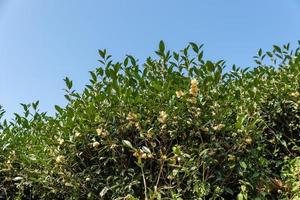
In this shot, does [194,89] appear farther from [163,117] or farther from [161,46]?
[161,46]

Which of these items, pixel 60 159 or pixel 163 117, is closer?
pixel 163 117

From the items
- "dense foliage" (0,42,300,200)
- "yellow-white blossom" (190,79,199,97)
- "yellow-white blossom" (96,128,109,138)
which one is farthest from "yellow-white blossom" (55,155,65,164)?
"yellow-white blossom" (190,79,199,97)

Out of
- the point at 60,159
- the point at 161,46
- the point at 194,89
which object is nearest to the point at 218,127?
the point at 194,89

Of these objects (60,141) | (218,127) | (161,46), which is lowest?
(218,127)

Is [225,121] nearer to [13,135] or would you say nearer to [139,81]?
[139,81]

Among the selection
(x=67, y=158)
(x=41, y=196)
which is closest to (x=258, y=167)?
(x=67, y=158)

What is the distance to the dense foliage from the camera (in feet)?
12.9

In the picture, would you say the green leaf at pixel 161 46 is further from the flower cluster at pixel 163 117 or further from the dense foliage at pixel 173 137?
the flower cluster at pixel 163 117

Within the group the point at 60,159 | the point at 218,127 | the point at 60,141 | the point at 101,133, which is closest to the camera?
the point at 218,127

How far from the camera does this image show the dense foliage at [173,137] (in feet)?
12.9

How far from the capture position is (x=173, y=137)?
13.2 ft

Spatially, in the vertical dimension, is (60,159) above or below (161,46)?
below

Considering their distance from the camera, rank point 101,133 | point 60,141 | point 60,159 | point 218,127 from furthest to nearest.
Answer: point 60,141 < point 60,159 < point 101,133 < point 218,127

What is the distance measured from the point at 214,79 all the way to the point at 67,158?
1.56 m
